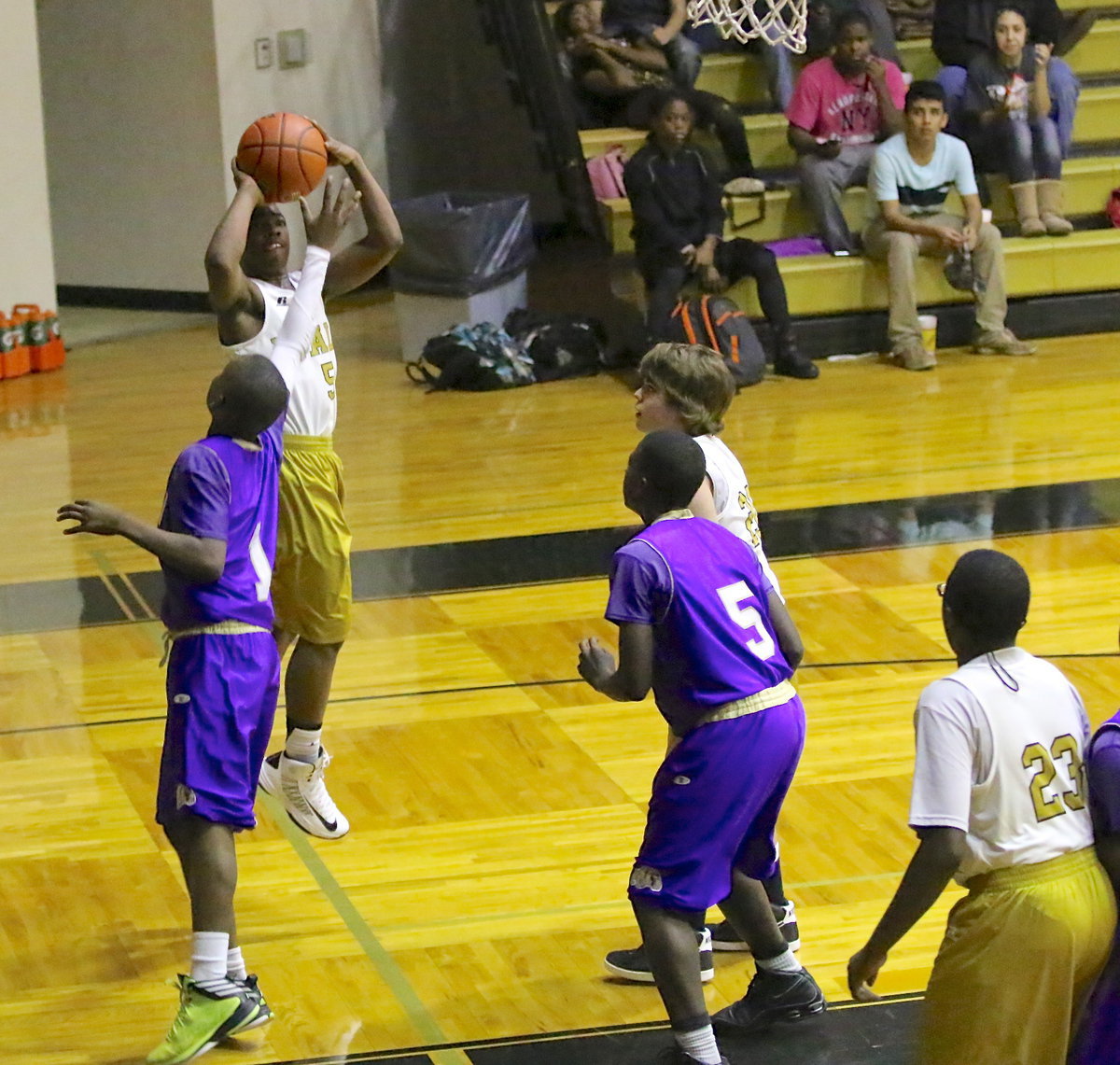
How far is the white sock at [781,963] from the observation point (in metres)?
3.44

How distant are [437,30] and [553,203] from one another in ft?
4.87

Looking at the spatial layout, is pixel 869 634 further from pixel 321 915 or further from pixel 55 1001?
pixel 55 1001

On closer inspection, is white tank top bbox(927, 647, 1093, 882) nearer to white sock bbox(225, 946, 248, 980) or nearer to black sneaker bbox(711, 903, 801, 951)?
black sneaker bbox(711, 903, 801, 951)

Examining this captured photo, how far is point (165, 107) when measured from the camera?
1217cm

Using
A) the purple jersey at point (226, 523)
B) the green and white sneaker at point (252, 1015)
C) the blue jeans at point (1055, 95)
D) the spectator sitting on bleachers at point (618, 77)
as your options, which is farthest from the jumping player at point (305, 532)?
the blue jeans at point (1055, 95)

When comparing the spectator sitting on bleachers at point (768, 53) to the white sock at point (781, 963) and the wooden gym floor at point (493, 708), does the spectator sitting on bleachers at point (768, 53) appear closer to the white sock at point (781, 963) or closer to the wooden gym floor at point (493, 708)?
the wooden gym floor at point (493, 708)

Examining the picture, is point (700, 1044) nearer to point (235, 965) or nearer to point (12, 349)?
point (235, 965)

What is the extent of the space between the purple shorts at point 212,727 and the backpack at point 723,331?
19.8 ft

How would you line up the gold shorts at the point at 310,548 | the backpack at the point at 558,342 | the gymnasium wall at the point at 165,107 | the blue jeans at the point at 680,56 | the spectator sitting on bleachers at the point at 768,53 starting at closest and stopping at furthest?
the gold shorts at the point at 310,548 → the backpack at the point at 558,342 → the blue jeans at the point at 680,56 → the spectator sitting on bleachers at the point at 768,53 → the gymnasium wall at the point at 165,107

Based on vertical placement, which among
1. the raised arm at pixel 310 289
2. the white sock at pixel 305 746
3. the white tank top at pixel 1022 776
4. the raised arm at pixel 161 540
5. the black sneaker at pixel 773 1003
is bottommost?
the black sneaker at pixel 773 1003

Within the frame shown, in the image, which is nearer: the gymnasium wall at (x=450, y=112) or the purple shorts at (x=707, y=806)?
the purple shorts at (x=707, y=806)

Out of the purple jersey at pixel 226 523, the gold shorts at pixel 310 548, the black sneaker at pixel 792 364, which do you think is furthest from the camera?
the black sneaker at pixel 792 364

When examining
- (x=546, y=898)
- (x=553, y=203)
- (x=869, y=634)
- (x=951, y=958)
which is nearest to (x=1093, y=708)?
(x=869, y=634)

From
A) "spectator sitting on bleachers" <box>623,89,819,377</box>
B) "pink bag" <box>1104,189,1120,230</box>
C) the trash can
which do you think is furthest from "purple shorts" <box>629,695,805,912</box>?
"pink bag" <box>1104,189,1120,230</box>
